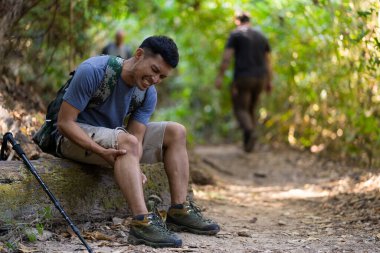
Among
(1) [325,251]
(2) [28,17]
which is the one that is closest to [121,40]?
(2) [28,17]

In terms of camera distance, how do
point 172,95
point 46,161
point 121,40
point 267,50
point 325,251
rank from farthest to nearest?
point 172,95 < point 121,40 < point 267,50 < point 46,161 < point 325,251

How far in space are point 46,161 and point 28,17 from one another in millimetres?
2775

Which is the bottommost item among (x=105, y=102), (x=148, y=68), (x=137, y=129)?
(x=137, y=129)

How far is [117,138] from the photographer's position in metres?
3.89

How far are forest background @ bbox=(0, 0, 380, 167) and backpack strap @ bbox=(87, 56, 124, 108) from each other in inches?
58.0

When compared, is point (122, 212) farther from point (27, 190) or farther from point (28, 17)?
point (28, 17)

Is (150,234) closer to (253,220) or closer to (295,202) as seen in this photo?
(253,220)

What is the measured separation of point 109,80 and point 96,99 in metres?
0.16

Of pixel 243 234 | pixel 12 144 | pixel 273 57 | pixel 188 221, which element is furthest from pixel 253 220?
pixel 273 57

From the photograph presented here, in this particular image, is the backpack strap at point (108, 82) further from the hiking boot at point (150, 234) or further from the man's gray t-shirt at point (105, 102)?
the hiking boot at point (150, 234)

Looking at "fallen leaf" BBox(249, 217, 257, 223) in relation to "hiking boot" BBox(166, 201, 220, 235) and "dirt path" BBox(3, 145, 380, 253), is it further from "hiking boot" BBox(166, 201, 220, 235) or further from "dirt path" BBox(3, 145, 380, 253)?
"hiking boot" BBox(166, 201, 220, 235)

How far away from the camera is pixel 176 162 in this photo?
4.26 m

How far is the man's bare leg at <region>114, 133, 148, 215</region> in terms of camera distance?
12.4 ft

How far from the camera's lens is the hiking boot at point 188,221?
166 inches
